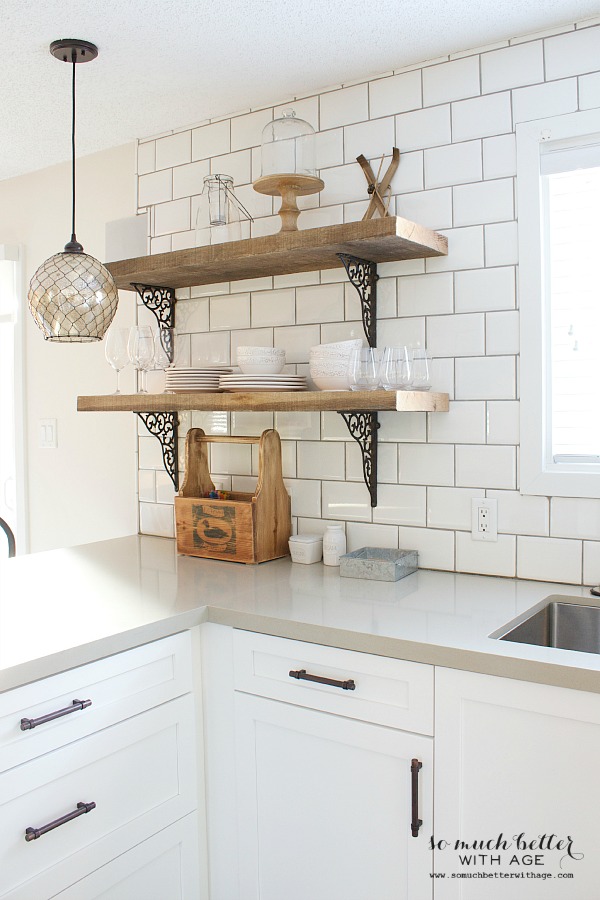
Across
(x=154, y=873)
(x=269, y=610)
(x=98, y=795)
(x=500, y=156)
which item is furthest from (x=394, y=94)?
(x=154, y=873)

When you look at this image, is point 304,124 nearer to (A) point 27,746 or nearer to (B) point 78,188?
(B) point 78,188

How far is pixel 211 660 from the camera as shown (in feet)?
5.93

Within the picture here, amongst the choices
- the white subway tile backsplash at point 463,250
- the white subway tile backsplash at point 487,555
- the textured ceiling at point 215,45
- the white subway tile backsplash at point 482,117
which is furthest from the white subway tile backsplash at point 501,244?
the white subway tile backsplash at point 487,555

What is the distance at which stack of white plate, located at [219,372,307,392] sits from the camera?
216 cm

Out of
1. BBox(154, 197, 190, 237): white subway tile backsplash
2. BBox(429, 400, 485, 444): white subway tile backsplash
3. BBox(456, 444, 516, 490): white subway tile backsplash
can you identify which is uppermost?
BBox(154, 197, 190, 237): white subway tile backsplash

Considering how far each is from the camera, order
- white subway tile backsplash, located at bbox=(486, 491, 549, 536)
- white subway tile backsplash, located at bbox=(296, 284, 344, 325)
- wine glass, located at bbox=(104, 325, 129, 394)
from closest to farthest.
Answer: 1. white subway tile backsplash, located at bbox=(486, 491, 549, 536)
2. white subway tile backsplash, located at bbox=(296, 284, 344, 325)
3. wine glass, located at bbox=(104, 325, 129, 394)

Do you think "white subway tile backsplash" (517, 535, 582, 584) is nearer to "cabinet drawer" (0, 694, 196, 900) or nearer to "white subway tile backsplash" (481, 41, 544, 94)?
"cabinet drawer" (0, 694, 196, 900)

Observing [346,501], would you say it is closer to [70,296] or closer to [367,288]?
[367,288]

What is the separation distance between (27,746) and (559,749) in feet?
3.07

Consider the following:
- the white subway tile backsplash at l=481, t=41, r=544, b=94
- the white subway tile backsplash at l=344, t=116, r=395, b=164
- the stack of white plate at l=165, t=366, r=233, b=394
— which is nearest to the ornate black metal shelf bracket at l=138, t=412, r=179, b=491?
the stack of white plate at l=165, t=366, r=233, b=394

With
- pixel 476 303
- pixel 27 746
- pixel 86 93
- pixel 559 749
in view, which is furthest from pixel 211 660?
pixel 86 93

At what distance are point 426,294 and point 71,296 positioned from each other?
0.91 meters

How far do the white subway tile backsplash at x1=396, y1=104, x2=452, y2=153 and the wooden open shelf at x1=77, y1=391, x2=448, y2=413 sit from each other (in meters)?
0.67

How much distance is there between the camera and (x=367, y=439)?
219 cm
